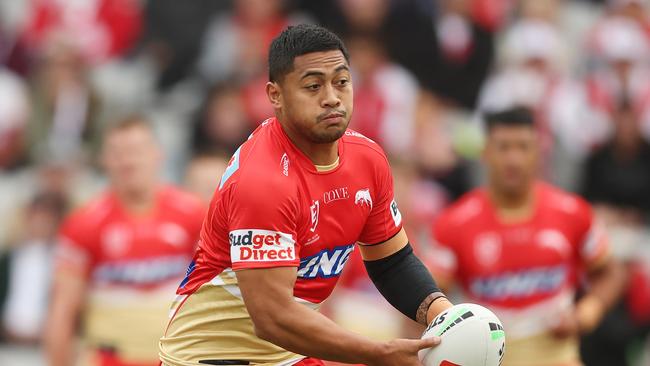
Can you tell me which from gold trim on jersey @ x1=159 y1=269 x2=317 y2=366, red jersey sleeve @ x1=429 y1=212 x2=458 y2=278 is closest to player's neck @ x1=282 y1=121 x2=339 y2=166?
gold trim on jersey @ x1=159 y1=269 x2=317 y2=366

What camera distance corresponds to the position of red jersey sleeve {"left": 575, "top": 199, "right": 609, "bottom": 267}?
852 centimetres

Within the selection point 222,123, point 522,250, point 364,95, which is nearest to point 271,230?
point 522,250

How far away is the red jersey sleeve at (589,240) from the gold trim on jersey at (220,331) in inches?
130

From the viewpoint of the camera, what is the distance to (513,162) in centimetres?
851

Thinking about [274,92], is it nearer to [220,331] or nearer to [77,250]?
[220,331]

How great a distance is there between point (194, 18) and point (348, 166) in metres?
8.94

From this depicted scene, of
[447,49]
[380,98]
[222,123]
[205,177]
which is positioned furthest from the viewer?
[447,49]

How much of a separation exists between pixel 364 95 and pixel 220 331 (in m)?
7.56

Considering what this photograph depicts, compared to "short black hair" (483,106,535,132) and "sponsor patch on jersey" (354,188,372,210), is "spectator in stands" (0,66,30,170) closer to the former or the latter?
"short black hair" (483,106,535,132)

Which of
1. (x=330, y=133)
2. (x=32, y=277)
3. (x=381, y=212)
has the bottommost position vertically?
(x=381, y=212)

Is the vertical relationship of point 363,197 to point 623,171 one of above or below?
below

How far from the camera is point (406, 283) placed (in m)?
6.02

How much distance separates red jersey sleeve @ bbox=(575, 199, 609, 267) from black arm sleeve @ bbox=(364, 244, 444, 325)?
272 cm

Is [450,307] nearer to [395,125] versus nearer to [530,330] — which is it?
[530,330]
